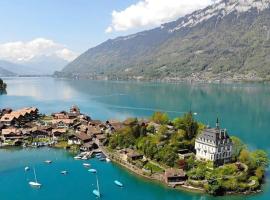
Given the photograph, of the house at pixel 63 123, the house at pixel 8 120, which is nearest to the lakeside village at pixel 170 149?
the house at pixel 63 123

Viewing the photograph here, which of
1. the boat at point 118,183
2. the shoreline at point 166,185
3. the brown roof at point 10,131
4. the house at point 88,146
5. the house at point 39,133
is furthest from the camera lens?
the house at point 39,133

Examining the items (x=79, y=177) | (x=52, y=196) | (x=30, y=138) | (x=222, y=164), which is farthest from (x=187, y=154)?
(x=30, y=138)

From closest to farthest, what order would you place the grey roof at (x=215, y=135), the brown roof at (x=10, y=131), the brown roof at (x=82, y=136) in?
the grey roof at (x=215, y=135) < the brown roof at (x=82, y=136) < the brown roof at (x=10, y=131)

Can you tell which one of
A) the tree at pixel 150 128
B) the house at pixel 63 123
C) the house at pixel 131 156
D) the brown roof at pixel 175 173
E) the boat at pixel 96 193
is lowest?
the boat at pixel 96 193

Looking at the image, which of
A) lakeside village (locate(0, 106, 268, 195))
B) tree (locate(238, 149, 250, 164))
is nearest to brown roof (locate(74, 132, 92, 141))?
lakeside village (locate(0, 106, 268, 195))

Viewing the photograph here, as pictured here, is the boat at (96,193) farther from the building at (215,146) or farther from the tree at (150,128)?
the tree at (150,128)

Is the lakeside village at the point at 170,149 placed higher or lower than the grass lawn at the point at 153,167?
higher

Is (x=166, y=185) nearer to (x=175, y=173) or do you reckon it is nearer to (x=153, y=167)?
(x=175, y=173)

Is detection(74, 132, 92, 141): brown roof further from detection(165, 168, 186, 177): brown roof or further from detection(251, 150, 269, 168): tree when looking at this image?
detection(251, 150, 269, 168): tree

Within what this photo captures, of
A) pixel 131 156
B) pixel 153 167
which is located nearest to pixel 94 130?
pixel 131 156
